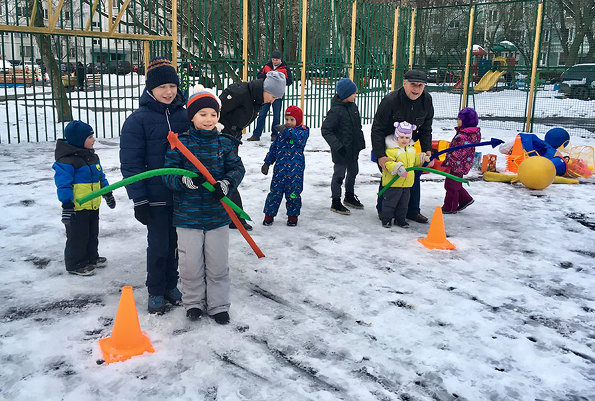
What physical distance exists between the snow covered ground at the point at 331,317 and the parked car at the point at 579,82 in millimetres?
8236

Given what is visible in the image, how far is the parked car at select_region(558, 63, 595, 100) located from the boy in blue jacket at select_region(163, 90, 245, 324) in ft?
38.5

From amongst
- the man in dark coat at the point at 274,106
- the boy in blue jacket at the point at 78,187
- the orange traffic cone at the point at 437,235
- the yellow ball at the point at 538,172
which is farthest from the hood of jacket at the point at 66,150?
the man in dark coat at the point at 274,106

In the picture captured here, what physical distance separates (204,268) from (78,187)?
4.44ft

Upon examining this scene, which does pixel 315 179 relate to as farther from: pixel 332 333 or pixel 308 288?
pixel 332 333

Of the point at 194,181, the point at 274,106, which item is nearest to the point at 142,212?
the point at 194,181

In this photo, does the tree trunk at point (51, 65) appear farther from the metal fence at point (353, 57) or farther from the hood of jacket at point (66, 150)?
the hood of jacket at point (66, 150)

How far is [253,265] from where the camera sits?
4555mm

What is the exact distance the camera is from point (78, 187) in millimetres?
4098

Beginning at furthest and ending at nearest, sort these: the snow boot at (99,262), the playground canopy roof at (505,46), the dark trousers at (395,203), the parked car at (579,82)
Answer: the playground canopy roof at (505,46)
the parked car at (579,82)
the dark trousers at (395,203)
the snow boot at (99,262)

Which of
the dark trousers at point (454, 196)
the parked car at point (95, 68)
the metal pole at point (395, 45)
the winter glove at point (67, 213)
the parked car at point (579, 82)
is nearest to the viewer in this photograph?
the winter glove at point (67, 213)

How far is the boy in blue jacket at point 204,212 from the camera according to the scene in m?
3.34

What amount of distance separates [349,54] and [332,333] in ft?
37.2

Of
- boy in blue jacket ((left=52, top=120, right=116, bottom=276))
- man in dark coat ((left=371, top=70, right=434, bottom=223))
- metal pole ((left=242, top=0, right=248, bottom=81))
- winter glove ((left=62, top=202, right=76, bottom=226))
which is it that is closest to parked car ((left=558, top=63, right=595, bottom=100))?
metal pole ((left=242, top=0, right=248, bottom=81))

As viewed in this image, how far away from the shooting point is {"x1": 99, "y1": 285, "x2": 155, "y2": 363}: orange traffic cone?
119 inches
